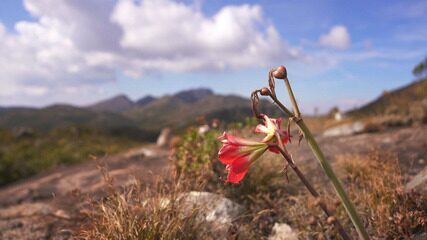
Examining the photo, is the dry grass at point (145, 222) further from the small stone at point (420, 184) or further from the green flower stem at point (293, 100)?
the small stone at point (420, 184)

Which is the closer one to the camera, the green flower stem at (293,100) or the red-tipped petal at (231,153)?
the green flower stem at (293,100)

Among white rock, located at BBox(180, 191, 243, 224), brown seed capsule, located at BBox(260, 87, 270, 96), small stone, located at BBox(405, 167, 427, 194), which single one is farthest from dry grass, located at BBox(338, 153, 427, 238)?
brown seed capsule, located at BBox(260, 87, 270, 96)

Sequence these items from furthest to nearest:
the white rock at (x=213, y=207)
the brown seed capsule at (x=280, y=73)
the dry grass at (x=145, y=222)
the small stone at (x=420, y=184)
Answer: the small stone at (x=420, y=184) < the white rock at (x=213, y=207) < the dry grass at (x=145, y=222) < the brown seed capsule at (x=280, y=73)

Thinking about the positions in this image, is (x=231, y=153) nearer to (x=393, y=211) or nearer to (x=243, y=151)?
(x=243, y=151)

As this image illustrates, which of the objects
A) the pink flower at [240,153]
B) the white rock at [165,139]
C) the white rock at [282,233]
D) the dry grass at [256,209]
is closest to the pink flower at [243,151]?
the pink flower at [240,153]

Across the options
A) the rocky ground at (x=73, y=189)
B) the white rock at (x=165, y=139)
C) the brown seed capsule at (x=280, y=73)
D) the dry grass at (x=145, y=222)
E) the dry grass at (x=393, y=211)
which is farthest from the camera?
the white rock at (x=165, y=139)

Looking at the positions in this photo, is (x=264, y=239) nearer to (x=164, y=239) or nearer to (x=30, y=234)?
(x=164, y=239)
